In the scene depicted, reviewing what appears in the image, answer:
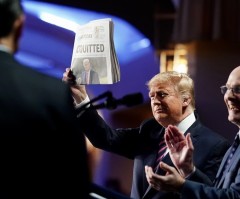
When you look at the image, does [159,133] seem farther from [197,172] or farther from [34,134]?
[34,134]

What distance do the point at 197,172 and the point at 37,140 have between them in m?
0.89

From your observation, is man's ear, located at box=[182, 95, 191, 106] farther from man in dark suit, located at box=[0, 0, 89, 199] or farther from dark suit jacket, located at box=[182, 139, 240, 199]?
man in dark suit, located at box=[0, 0, 89, 199]

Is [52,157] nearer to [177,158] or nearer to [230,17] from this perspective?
[177,158]

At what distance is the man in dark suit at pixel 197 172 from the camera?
182 cm

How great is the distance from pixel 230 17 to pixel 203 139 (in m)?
3.12

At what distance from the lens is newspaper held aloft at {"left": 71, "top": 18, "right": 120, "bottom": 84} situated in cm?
217

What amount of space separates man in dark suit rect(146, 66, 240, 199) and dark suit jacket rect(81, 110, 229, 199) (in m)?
0.07

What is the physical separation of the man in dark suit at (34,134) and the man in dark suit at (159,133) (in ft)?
3.22

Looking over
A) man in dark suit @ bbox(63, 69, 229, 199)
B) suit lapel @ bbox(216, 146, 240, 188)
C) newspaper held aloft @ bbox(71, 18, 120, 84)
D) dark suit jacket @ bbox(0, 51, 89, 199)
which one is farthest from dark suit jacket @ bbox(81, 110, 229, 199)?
dark suit jacket @ bbox(0, 51, 89, 199)

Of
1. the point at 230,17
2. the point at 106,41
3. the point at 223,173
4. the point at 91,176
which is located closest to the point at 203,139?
Result: the point at 223,173

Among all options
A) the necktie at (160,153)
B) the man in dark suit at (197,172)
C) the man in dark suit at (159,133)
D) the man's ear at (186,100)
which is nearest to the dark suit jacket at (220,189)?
the man in dark suit at (197,172)

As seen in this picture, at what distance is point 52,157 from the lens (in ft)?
3.95

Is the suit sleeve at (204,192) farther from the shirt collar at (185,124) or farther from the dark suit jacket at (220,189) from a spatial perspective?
the shirt collar at (185,124)

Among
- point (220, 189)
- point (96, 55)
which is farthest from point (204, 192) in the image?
point (96, 55)
